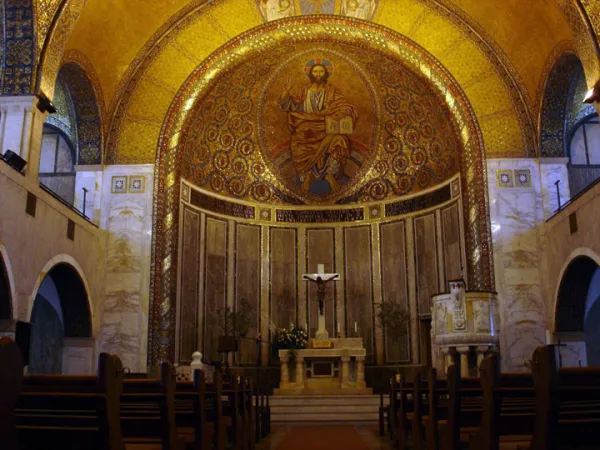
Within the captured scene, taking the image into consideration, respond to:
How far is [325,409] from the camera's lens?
14.3 m

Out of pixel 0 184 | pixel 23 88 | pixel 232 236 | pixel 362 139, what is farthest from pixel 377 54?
pixel 0 184

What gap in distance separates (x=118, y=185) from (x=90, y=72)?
2969 mm

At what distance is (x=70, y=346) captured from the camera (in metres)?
15.8

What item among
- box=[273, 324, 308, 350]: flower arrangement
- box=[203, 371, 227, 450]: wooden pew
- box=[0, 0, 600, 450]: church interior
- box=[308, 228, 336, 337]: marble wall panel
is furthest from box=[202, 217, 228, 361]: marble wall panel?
box=[203, 371, 227, 450]: wooden pew

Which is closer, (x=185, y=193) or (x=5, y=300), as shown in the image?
(x=5, y=300)

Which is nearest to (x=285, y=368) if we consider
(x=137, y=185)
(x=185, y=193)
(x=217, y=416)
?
(x=185, y=193)

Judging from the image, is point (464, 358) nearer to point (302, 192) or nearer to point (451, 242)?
point (451, 242)

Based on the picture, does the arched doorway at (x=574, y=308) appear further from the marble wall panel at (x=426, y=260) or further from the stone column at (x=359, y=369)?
the stone column at (x=359, y=369)

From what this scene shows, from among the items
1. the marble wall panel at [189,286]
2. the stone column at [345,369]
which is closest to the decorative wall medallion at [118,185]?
the marble wall panel at [189,286]

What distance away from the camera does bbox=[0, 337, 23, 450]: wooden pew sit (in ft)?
9.09

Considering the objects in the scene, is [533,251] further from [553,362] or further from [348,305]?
[553,362]

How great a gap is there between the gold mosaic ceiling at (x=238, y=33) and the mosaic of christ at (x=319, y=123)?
2.84 metres

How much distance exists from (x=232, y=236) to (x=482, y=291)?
27.2 feet

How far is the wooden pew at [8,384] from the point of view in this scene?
2.77 metres
